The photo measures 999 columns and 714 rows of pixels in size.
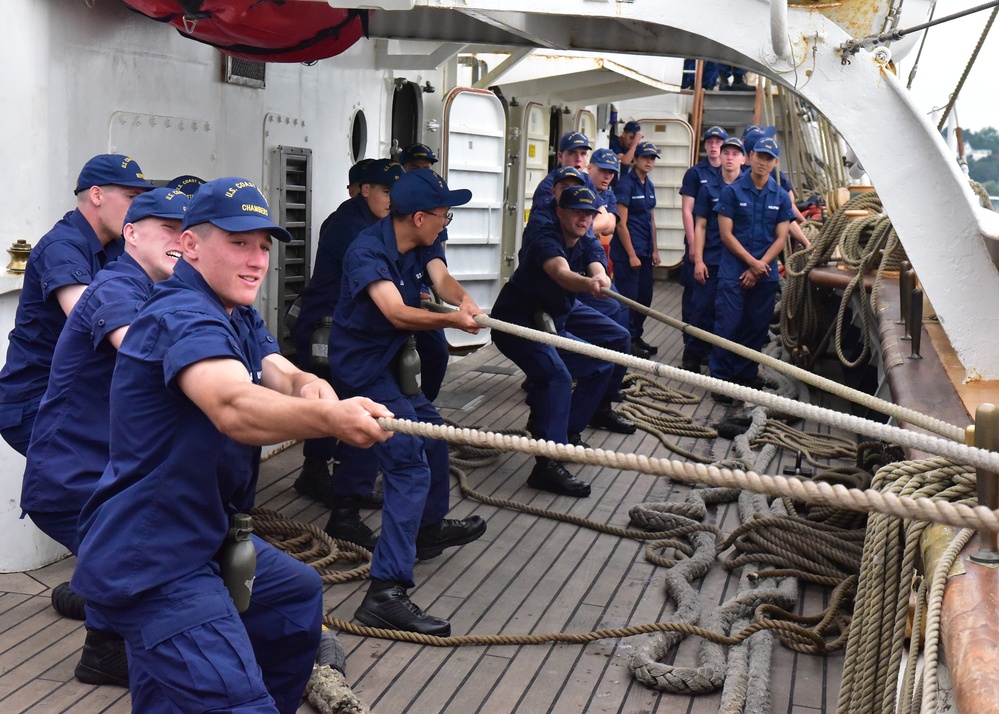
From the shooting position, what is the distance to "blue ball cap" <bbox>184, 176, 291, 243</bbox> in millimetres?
2469

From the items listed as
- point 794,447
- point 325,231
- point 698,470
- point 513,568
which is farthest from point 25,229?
point 794,447

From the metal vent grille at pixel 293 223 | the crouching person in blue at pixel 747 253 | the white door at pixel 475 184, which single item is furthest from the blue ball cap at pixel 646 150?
the metal vent grille at pixel 293 223

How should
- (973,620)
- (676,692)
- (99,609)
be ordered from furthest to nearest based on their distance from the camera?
1. (676,692)
2. (99,609)
3. (973,620)

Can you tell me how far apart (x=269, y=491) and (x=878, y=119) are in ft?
11.4

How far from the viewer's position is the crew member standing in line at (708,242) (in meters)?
8.90

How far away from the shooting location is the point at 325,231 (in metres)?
5.79

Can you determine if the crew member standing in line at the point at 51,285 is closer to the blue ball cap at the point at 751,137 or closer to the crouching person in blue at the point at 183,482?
the crouching person in blue at the point at 183,482

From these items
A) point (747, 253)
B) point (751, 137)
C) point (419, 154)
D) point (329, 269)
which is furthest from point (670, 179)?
point (329, 269)

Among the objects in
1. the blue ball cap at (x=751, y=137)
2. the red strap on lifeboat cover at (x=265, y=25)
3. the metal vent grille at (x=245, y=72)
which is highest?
the red strap on lifeboat cover at (x=265, y=25)

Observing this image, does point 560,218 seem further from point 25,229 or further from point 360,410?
point 360,410

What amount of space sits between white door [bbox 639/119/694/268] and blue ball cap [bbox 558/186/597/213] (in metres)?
9.51

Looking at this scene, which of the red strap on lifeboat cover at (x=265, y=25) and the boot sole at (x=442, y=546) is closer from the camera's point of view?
the red strap on lifeboat cover at (x=265, y=25)

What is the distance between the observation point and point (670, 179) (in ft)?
51.0

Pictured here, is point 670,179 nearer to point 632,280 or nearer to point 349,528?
point 632,280
